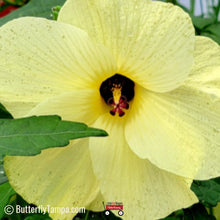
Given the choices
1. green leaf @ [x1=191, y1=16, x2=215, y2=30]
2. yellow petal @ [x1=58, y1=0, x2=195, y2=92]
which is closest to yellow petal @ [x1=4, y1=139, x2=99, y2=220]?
yellow petal @ [x1=58, y1=0, x2=195, y2=92]

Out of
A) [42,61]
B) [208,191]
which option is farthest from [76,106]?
[208,191]

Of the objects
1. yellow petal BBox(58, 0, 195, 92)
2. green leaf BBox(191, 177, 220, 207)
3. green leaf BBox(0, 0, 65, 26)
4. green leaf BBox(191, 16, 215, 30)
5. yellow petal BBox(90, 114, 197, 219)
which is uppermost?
yellow petal BBox(58, 0, 195, 92)

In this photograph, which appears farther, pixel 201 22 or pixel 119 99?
pixel 201 22

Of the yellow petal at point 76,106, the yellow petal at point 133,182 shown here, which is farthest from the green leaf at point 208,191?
the yellow petal at point 76,106

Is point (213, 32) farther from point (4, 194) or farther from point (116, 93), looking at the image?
point (4, 194)

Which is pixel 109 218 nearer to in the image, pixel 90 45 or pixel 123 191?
pixel 123 191

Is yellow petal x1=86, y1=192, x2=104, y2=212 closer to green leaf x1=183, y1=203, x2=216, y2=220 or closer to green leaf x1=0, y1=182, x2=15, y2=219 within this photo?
green leaf x1=0, y1=182, x2=15, y2=219
